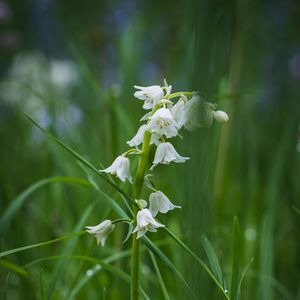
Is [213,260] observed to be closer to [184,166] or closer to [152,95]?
[184,166]

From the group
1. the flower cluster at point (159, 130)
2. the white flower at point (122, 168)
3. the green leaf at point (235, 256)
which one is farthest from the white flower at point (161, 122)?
the green leaf at point (235, 256)

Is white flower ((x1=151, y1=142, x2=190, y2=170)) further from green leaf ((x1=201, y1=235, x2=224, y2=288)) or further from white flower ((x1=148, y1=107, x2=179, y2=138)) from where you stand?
green leaf ((x1=201, y1=235, x2=224, y2=288))

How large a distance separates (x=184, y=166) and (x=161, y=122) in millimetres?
95

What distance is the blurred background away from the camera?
1.24m

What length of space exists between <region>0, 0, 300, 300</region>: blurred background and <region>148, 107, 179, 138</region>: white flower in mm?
51

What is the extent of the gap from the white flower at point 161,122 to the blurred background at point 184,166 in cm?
5

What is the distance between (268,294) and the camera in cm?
189

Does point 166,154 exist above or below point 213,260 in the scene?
above

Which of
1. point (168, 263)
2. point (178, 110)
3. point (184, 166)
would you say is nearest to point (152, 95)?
point (178, 110)

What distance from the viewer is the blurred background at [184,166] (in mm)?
1242

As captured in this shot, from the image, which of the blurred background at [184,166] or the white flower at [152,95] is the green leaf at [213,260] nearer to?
the blurred background at [184,166]

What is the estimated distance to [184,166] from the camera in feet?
4.08

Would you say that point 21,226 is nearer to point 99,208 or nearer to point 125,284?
point 99,208

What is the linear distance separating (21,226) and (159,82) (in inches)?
118
